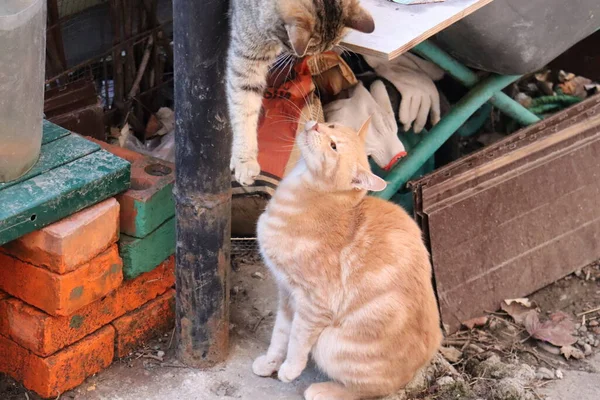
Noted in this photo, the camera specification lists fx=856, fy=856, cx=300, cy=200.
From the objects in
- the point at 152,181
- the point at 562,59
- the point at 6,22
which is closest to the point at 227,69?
the point at 152,181

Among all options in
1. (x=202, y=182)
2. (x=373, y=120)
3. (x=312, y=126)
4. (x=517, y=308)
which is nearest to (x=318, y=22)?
(x=312, y=126)

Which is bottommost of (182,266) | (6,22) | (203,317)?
(203,317)

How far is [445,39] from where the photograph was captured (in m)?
2.97

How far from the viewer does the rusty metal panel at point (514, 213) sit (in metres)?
3.06

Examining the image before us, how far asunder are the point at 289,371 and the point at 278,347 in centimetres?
13

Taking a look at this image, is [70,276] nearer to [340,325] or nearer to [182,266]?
[182,266]

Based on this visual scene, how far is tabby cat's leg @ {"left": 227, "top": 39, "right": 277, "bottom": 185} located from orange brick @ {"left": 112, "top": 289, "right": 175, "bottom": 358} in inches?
21.0

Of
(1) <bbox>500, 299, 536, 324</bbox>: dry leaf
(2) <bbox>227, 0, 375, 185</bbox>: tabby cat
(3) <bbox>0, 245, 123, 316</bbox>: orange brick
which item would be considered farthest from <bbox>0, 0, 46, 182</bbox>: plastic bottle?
(1) <bbox>500, 299, 536, 324</bbox>: dry leaf

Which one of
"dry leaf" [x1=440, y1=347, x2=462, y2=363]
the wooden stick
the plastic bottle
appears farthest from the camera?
the wooden stick

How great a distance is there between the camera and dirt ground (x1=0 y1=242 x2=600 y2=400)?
8.76ft

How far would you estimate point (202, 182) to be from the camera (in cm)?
247

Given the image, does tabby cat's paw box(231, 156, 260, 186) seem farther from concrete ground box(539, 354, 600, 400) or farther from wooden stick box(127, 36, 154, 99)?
concrete ground box(539, 354, 600, 400)

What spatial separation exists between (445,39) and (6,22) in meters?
1.48

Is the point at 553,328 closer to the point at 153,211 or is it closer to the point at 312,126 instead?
the point at 312,126
